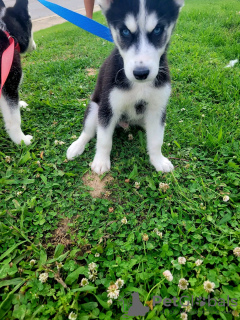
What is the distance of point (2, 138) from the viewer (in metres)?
2.77

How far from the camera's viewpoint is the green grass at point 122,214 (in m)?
1.44

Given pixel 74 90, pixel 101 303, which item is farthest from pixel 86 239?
pixel 74 90

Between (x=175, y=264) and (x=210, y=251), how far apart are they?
0.29 meters

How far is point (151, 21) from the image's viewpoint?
5.49 feet

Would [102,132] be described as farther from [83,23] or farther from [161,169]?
[83,23]

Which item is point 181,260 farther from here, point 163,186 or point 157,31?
point 157,31

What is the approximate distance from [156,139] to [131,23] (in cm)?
105

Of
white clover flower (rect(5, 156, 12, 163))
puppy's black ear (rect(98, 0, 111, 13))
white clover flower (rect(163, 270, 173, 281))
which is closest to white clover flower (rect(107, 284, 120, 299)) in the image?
white clover flower (rect(163, 270, 173, 281))

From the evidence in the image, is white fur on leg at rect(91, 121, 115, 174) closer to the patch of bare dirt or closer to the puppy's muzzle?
the patch of bare dirt

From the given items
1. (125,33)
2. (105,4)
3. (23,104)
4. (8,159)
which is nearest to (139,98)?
(125,33)

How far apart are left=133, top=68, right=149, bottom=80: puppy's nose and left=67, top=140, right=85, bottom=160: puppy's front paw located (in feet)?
3.76

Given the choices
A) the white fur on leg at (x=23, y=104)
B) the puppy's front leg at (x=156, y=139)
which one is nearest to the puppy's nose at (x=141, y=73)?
the puppy's front leg at (x=156, y=139)

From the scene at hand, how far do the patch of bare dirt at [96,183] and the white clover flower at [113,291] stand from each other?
84 cm

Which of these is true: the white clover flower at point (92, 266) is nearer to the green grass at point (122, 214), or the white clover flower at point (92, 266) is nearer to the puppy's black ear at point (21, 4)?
the green grass at point (122, 214)
